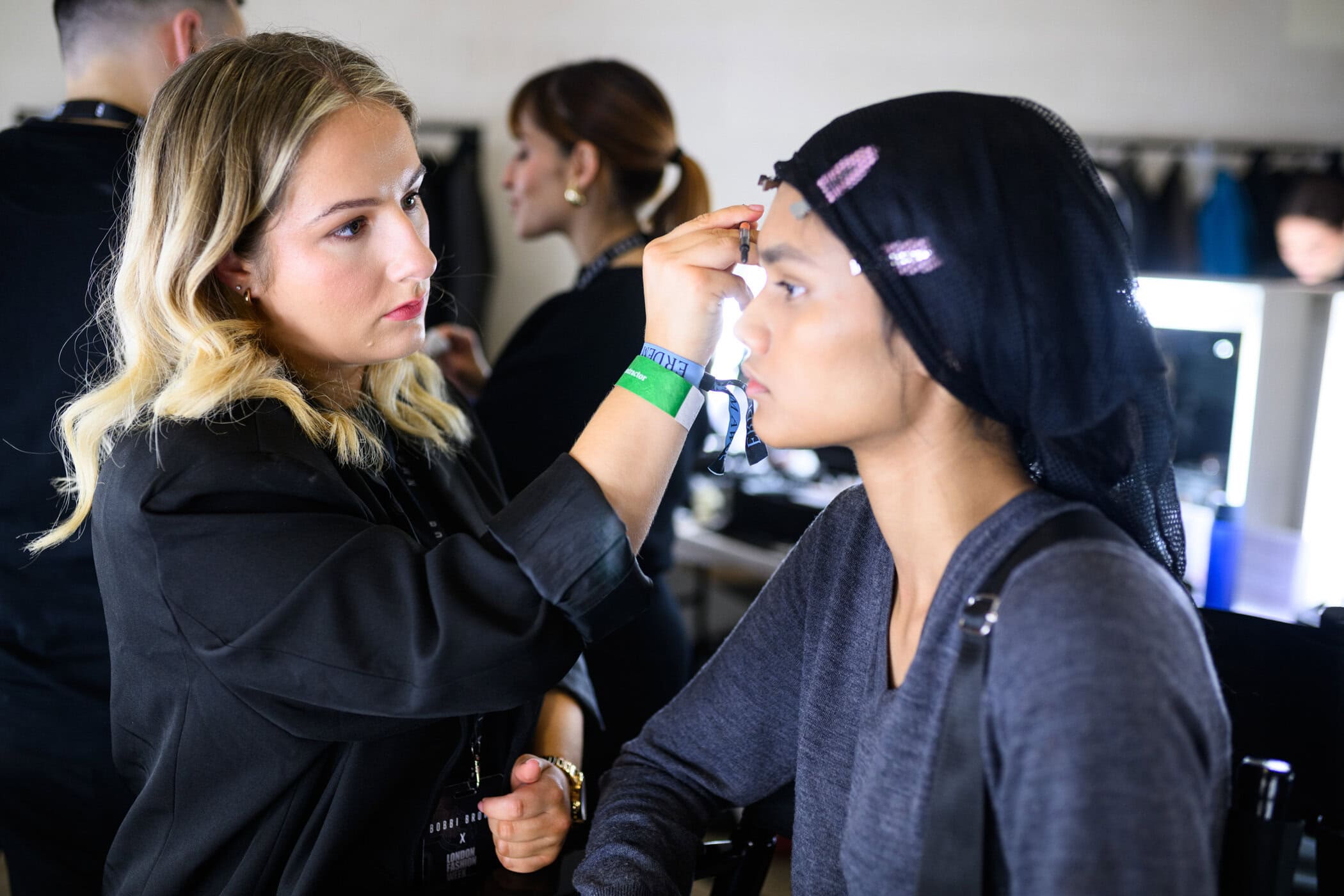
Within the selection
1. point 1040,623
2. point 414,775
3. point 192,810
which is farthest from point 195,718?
point 1040,623

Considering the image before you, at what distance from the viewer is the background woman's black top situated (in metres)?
1.89

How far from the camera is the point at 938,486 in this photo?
3.42 feet

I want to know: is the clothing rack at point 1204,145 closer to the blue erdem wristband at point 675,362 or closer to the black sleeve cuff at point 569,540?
the blue erdem wristband at point 675,362

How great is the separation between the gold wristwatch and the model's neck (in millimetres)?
525

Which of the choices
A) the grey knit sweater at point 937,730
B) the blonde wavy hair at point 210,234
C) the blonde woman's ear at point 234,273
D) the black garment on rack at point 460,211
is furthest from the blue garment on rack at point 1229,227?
the blonde woman's ear at point 234,273

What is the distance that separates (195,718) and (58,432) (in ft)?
2.04

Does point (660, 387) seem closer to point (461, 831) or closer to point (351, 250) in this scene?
point (351, 250)

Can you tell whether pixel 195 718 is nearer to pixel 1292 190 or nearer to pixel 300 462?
pixel 300 462

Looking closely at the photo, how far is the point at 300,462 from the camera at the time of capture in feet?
3.45

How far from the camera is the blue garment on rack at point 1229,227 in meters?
4.24

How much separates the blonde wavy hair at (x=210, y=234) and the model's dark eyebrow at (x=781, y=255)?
484mm

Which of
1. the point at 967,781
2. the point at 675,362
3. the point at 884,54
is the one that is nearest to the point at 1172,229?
the point at 884,54

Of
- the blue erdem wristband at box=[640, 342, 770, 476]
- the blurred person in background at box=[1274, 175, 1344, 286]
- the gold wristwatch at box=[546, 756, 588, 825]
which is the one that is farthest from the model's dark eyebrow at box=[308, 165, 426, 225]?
the blurred person in background at box=[1274, 175, 1344, 286]

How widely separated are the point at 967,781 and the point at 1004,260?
0.43 meters
